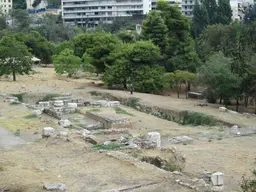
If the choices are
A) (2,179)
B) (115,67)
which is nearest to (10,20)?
(115,67)

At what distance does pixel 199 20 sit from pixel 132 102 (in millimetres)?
29306

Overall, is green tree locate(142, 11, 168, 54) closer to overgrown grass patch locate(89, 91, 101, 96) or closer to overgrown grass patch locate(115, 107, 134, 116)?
overgrown grass patch locate(89, 91, 101, 96)

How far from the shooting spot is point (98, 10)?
96000 millimetres

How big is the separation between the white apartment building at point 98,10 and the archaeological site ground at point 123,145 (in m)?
56.7

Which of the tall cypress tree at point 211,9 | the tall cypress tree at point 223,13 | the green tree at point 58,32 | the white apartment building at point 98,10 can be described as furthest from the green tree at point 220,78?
the white apartment building at point 98,10

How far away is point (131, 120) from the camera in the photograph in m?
28.1

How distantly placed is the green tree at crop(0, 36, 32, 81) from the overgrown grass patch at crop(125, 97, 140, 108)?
584 inches

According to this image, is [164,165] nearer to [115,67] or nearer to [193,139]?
[193,139]

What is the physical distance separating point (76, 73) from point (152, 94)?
1706 cm

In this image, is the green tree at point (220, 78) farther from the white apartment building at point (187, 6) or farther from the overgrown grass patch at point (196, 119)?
the white apartment building at point (187, 6)

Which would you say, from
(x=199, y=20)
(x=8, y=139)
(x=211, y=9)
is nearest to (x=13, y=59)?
(x=8, y=139)

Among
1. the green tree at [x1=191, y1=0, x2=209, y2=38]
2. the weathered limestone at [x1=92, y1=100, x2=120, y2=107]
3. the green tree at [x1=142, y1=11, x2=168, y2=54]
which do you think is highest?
the green tree at [x1=191, y1=0, x2=209, y2=38]

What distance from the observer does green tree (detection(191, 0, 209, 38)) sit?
60625 mm

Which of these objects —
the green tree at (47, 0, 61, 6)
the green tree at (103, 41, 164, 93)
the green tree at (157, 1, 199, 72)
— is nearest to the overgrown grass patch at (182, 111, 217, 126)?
the green tree at (103, 41, 164, 93)
